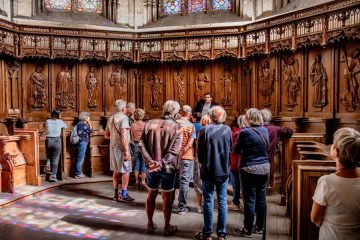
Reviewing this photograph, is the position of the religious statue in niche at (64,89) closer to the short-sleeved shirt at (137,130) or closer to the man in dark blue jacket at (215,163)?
the short-sleeved shirt at (137,130)

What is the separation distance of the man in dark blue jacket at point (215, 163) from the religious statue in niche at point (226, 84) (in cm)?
680

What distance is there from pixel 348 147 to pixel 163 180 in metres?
2.98

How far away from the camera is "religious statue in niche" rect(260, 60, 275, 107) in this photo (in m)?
10.2

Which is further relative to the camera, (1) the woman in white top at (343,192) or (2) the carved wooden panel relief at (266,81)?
(2) the carved wooden panel relief at (266,81)

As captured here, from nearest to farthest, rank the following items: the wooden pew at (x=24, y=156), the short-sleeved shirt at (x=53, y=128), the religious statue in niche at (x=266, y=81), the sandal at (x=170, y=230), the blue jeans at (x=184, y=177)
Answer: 1. the sandal at (x=170, y=230)
2. the blue jeans at (x=184, y=177)
3. the wooden pew at (x=24, y=156)
4. the short-sleeved shirt at (x=53, y=128)
5. the religious statue in niche at (x=266, y=81)

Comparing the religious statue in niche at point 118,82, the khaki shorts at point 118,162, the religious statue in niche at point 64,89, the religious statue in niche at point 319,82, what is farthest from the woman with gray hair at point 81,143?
the religious statue in niche at point 319,82

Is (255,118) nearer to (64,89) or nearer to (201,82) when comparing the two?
(201,82)

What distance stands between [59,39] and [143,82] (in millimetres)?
2946

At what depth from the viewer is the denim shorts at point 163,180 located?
16.2ft

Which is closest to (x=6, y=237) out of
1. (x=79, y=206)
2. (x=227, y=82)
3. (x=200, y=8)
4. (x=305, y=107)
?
(x=79, y=206)

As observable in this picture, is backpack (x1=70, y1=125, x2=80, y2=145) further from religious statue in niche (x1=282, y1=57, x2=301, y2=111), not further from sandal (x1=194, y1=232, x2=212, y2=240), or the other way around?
religious statue in niche (x1=282, y1=57, x2=301, y2=111)

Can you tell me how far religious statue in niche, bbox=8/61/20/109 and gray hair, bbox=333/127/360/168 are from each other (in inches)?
406

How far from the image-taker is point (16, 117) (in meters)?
10.5

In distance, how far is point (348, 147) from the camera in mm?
2361
